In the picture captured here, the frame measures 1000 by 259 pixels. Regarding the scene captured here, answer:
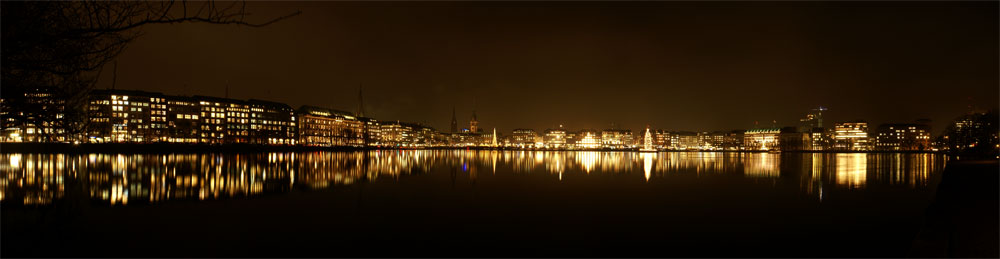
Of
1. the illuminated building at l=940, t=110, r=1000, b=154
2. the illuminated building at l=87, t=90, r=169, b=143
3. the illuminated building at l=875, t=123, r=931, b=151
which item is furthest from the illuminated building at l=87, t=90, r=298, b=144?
the illuminated building at l=875, t=123, r=931, b=151

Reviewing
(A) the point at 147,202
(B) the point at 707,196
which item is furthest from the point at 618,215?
(A) the point at 147,202

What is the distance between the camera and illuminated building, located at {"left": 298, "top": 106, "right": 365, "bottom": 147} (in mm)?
158312

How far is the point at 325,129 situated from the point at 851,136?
182 m

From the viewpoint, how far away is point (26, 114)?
21.6ft

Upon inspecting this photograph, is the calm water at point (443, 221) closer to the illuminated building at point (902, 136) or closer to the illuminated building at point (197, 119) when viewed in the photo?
the illuminated building at point (197, 119)

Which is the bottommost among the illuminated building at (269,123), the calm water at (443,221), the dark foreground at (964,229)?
the calm water at (443,221)

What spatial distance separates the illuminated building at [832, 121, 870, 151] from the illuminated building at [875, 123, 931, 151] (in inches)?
201

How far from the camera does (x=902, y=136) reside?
183 m

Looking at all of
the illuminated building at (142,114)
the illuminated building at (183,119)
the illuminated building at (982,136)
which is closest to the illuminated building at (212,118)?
the illuminated building at (183,119)

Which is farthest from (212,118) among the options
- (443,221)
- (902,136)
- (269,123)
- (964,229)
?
(902,136)

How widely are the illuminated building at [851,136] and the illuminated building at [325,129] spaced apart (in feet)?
545

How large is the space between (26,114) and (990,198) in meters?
19.1

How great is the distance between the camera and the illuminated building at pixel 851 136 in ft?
608

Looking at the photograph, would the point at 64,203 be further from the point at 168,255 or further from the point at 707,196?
the point at 707,196
